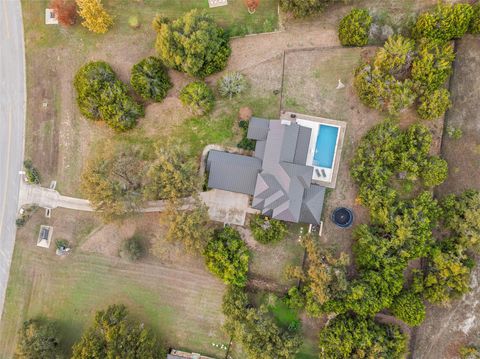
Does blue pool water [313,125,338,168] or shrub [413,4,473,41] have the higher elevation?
shrub [413,4,473,41]

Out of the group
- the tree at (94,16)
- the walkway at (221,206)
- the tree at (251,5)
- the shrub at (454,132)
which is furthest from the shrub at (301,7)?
the walkway at (221,206)

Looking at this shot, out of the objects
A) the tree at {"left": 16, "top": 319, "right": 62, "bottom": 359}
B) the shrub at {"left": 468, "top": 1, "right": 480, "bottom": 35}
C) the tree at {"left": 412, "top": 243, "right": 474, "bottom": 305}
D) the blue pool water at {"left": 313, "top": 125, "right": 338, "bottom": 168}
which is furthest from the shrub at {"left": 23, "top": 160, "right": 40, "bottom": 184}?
the shrub at {"left": 468, "top": 1, "right": 480, "bottom": 35}

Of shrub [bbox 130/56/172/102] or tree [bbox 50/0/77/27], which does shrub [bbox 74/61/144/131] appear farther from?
tree [bbox 50/0/77/27]

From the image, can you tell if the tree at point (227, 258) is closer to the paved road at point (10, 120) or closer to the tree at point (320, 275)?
the tree at point (320, 275)

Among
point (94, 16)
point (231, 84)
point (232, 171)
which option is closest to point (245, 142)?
point (232, 171)

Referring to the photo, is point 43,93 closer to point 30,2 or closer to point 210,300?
point 30,2

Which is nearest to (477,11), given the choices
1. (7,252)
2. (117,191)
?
(117,191)

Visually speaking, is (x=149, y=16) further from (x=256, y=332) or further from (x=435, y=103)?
(x=256, y=332)
